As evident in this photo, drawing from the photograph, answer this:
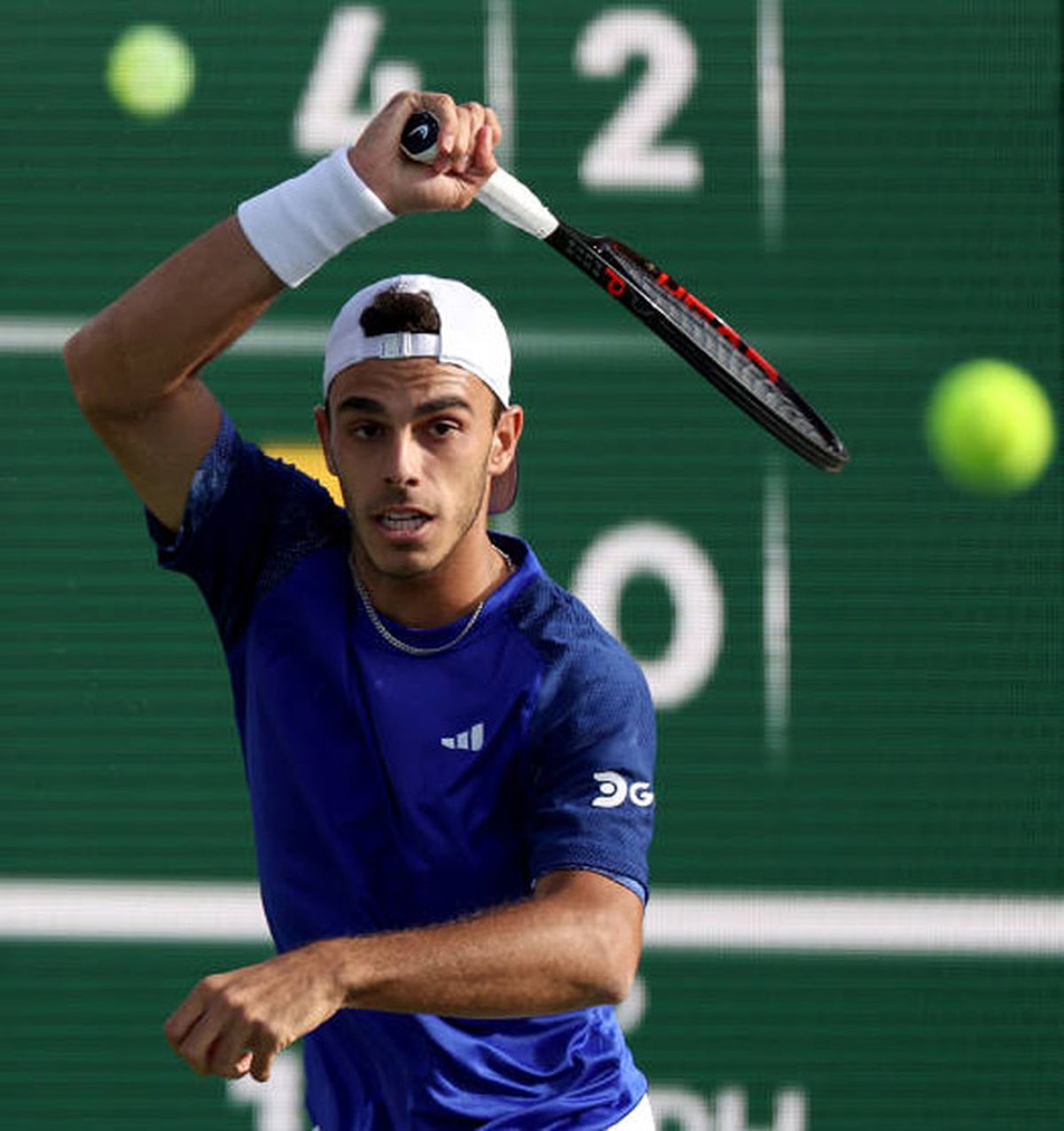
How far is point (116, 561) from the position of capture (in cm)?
491

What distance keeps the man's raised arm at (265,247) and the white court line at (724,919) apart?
211cm

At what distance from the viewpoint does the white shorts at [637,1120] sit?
129 inches

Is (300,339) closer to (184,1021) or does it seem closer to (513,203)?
(513,203)

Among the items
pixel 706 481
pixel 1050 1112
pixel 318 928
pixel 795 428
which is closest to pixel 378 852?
pixel 318 928

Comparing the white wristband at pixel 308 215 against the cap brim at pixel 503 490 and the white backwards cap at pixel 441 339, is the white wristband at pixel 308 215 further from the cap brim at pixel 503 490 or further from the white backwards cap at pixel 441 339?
the cap brim at pixel 503 490

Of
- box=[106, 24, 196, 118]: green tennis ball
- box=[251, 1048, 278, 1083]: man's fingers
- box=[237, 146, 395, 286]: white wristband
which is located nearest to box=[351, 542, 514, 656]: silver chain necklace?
box=[237, 146, 395, 286]: white wristband

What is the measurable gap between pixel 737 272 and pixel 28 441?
1.40 metres

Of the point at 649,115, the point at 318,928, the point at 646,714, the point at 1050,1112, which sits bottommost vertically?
the point at 1050,1112

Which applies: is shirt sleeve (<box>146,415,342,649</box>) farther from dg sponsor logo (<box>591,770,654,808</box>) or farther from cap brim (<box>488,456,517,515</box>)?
dg sponsor logo (<box>591,770,654,808</box>)

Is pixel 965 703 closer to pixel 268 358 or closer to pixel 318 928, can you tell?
pixel 268 358

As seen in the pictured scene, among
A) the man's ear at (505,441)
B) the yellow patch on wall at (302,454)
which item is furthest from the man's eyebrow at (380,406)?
the yellow patch on wall at (302,454)

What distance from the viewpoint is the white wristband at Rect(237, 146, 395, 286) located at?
2836 mm

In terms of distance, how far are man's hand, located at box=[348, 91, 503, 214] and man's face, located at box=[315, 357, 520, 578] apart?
0.28 m

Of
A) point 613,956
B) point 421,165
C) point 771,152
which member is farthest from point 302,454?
point 613,956
